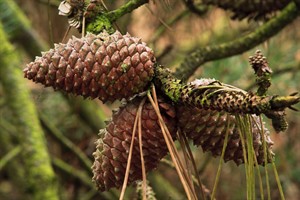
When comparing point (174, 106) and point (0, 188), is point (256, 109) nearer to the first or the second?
point (174, 106)

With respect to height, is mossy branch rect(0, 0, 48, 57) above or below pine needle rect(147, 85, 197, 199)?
above

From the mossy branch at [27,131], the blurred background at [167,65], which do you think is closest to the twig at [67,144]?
the blurred background at [167,65]

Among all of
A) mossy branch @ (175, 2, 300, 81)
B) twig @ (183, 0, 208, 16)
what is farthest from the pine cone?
twig @ (183, 0, 208, 16)

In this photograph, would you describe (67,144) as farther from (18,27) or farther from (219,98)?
(219,98)

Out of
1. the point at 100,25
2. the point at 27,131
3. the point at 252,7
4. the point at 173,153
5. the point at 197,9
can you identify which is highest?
the point at 197,9

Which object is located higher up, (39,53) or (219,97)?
(39,53)

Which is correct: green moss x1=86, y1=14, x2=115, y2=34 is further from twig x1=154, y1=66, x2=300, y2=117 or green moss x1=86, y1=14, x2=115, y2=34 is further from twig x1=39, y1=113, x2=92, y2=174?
twig x1=39, y1=113, x2=92, y2=174

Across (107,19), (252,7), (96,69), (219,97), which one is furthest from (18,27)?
(219,97)
